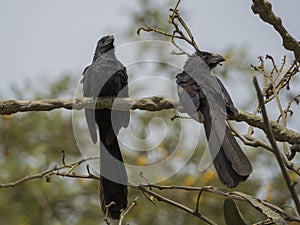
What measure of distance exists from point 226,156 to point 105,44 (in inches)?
74.1

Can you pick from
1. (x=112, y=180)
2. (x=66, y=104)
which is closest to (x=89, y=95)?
(x=112, y=180)

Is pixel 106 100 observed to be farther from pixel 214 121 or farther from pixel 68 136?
pixel 68 136

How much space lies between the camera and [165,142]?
671cm

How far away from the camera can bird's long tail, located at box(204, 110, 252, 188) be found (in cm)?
246

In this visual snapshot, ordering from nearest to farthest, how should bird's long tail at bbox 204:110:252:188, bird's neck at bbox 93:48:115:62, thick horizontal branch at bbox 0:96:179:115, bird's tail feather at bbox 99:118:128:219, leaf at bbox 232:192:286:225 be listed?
leaf at bbox 232:192:286:225 → bird's long tail at bbox 204:110:252:188 → thick horizontal branch at bbox 0:96:179:115 → bird's tail feather at bbox 99:118:128:219 → bird's neck at bbox 93:48:115:62

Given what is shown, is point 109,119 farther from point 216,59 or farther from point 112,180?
point 216,59

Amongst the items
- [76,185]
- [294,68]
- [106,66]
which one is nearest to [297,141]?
[294,68]

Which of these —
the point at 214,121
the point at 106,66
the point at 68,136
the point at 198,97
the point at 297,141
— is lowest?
the point at 297,141

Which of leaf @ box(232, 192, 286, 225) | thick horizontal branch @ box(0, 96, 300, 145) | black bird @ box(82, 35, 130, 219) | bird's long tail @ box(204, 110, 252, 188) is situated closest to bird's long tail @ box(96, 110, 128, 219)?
black bird @ box(82, 35, 130, 219)

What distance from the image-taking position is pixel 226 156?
2572mm

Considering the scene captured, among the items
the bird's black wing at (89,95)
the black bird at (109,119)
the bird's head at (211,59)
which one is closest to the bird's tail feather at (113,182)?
the black bird at (109,119)

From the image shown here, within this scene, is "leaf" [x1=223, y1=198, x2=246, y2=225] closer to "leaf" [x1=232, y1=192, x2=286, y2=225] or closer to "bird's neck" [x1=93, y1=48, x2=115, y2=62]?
"leaf" [x1=232, y1=192, x2=286, y2=225]

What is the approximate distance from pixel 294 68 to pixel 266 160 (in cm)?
446

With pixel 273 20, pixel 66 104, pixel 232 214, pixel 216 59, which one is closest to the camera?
pixel 232 214
